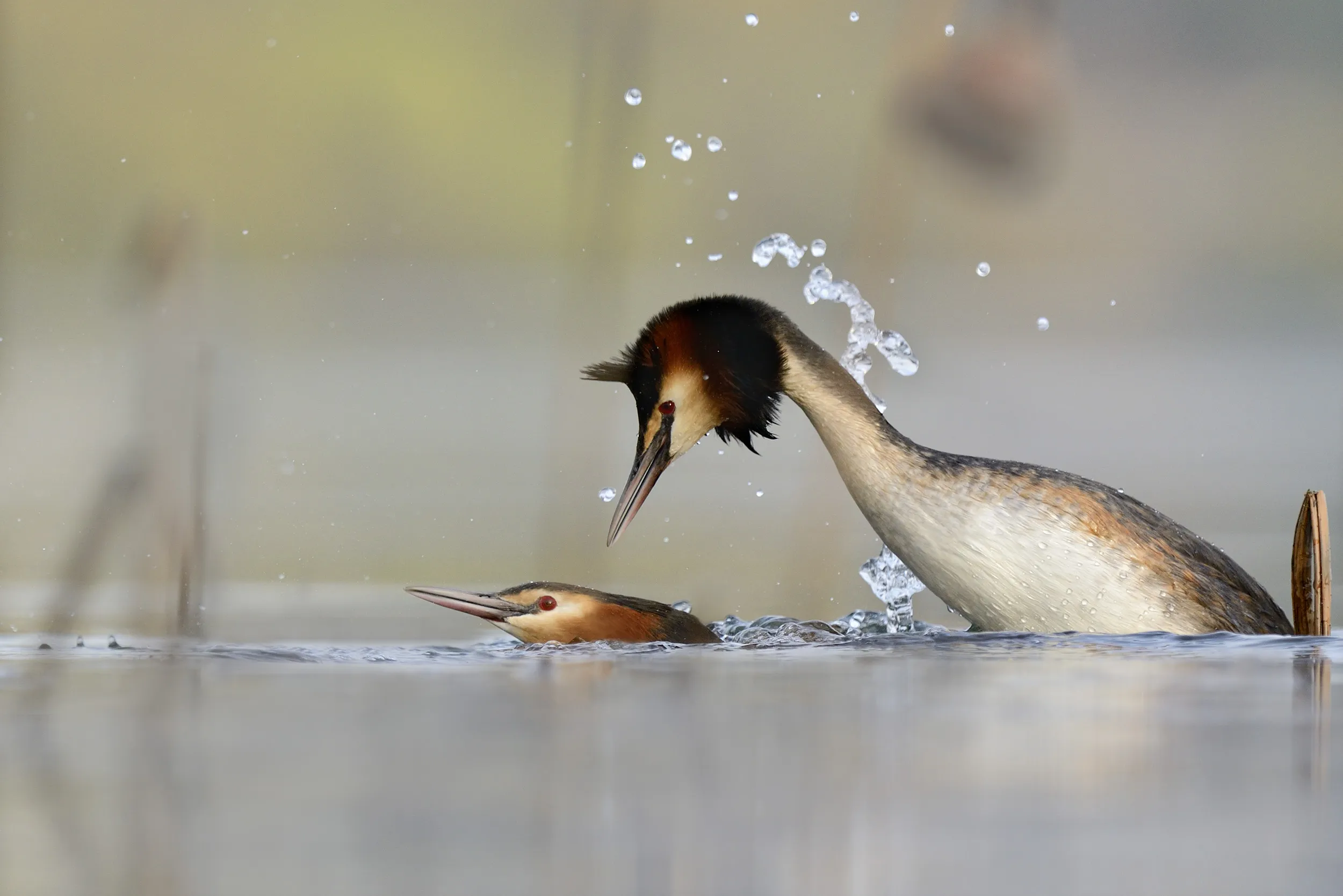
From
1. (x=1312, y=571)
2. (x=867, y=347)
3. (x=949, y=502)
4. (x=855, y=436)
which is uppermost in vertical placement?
(x=867, y=347)

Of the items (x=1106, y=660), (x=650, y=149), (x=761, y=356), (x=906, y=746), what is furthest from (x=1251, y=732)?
(x=650, y=149)

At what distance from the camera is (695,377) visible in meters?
4.18

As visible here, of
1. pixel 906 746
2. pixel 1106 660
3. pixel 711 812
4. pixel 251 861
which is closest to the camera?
pixel 251 861

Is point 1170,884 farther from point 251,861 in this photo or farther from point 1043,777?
point 251,861

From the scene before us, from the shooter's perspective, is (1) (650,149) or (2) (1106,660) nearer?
(2) (1106,660)

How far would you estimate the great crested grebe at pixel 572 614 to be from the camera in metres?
3.71

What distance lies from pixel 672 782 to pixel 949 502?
7.80 feet

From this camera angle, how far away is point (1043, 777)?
1.63 meters

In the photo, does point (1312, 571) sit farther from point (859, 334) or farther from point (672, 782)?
point (672, 782)

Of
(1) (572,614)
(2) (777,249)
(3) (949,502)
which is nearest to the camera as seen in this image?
(1) (572,614)

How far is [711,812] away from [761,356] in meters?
2.86

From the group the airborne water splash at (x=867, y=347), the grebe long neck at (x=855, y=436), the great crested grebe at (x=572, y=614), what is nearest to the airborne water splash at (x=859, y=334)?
the airborne water splash at (x=867, y=347)

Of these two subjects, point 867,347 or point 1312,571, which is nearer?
point 1312,571

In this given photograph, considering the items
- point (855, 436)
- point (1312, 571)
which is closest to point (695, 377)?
point (855, 436)
